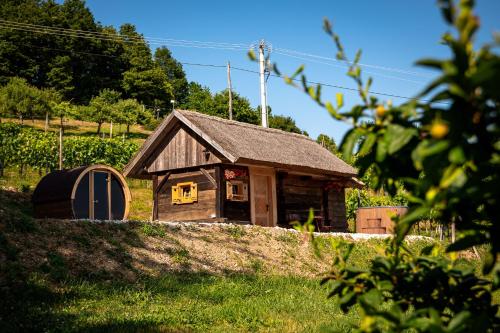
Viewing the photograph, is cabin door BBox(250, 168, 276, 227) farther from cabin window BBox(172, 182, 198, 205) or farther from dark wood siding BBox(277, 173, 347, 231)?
cabin window BBox(172, 182, 198, 205)

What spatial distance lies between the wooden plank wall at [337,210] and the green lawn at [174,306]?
1388 cm

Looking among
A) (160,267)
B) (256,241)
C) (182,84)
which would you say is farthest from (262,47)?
(182,84)

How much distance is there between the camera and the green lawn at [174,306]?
6.86m

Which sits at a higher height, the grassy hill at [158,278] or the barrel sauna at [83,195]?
the barrel sauna at [83,195]

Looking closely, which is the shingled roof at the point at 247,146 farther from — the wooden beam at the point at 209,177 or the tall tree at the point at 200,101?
the tall tree at the point at 200,101

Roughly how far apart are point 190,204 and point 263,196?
282cm

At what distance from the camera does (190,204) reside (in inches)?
821

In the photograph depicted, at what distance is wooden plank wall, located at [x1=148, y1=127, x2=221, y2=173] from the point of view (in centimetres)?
2036

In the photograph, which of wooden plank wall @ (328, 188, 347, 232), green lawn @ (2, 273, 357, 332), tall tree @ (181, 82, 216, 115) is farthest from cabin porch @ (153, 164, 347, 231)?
tall tree @ (181, 82, 216, 115)

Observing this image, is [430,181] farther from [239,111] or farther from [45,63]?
[45,63]

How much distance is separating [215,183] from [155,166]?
141 inches

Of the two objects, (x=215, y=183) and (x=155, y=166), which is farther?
(x=155, y=166)

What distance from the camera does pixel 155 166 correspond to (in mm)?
22281

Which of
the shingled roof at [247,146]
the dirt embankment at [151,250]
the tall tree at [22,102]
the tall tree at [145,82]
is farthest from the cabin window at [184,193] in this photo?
the tall tree at [145,82]
